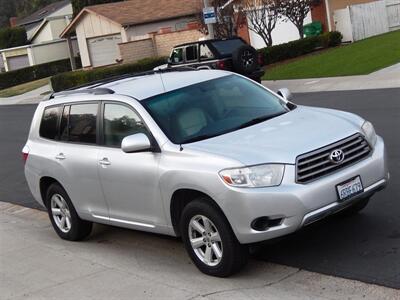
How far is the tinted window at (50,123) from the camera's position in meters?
7.31

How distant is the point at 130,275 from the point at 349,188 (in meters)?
2.07

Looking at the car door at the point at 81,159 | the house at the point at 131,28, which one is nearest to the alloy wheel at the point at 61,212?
the car door at the point at 81,159

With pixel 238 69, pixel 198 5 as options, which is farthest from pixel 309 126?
pixel 198 5

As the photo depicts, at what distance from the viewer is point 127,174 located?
6.01 meters

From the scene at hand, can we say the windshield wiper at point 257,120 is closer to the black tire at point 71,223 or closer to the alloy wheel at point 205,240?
the alloy wheel at point 205,240

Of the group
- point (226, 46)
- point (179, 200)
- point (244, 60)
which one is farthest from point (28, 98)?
point (179, 200)

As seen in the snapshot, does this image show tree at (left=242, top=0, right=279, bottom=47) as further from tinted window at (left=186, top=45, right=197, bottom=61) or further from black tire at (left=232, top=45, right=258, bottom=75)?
Result: black tire at (left=232, top=45, right=258, bottom=75)

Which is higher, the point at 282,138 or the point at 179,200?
the point at 282,138

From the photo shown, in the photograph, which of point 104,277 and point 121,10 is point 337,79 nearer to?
point 104,277

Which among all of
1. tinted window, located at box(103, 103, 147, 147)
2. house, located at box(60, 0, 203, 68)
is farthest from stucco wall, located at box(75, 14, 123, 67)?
tinted window, located at box(103, 103, 147, 147)

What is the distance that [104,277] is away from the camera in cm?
585

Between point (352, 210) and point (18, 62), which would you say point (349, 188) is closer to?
point (352, 210)

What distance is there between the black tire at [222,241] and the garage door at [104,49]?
38441mm

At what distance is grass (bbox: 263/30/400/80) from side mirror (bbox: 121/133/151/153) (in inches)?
588
